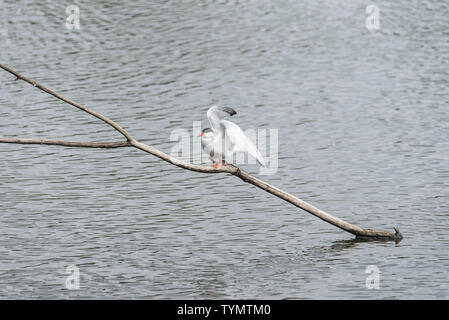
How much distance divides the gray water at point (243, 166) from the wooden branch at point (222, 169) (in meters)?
0.37

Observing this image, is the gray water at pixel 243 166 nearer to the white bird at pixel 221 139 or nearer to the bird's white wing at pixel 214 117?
the white bird at pixel 221 139

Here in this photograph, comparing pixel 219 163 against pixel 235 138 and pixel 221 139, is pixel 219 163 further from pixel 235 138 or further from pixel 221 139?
pixel 235 138

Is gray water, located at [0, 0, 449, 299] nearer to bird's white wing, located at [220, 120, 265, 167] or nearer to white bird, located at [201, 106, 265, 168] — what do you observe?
white bird, located at [201, 106, 265, 168]

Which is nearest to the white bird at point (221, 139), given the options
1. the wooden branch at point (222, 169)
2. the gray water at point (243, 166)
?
the wooden branch at point (222, 169)

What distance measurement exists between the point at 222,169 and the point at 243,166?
7.55 m

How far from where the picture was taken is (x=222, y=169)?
58.6 ft

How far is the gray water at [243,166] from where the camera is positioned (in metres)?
18.3

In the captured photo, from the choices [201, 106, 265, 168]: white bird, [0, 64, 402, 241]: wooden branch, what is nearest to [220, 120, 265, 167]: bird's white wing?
[201, 106, 265, 168]: white bird

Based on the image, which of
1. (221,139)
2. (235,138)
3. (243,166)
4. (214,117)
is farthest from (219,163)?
(243,166)

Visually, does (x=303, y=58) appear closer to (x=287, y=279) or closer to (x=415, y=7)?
(x=415, y=7)

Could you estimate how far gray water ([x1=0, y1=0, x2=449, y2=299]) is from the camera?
18266 mm

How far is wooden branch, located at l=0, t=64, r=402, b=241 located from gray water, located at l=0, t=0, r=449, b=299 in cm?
A: 37

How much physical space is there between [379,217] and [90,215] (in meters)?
6.48
